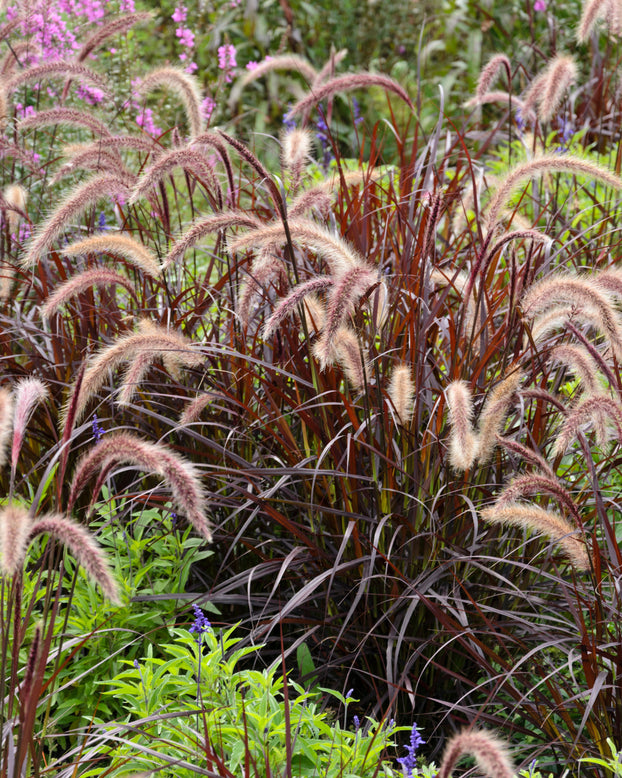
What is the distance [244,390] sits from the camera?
3.00 m

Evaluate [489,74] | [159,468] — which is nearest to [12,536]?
[159,468]

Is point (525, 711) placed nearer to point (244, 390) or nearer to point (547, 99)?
point (244, 390)

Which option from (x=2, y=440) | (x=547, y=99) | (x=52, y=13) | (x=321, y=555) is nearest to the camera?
(x=2, y=440)

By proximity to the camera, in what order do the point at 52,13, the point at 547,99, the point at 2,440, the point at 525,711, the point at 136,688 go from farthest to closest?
the point at 52,13
the point at 547,99
the point at 525,711
the point at 136,688
the point at 2,440

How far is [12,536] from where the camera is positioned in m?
1.46

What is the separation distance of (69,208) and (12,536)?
1.47 metres

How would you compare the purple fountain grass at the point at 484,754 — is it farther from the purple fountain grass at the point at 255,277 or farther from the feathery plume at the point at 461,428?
the purple fountain grass at the point at 255,277

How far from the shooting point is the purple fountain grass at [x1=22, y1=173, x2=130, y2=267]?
2619 millimetres

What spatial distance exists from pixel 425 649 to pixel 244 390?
1.03 m

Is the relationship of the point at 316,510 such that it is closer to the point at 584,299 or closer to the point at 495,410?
the point at 495,410

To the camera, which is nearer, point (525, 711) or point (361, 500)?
point (525, 711)

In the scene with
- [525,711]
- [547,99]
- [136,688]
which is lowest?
[525,711]

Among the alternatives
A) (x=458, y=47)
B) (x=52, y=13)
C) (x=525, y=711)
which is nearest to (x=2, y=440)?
(x=525, y=711)

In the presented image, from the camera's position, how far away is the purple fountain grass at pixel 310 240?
7.81ft
